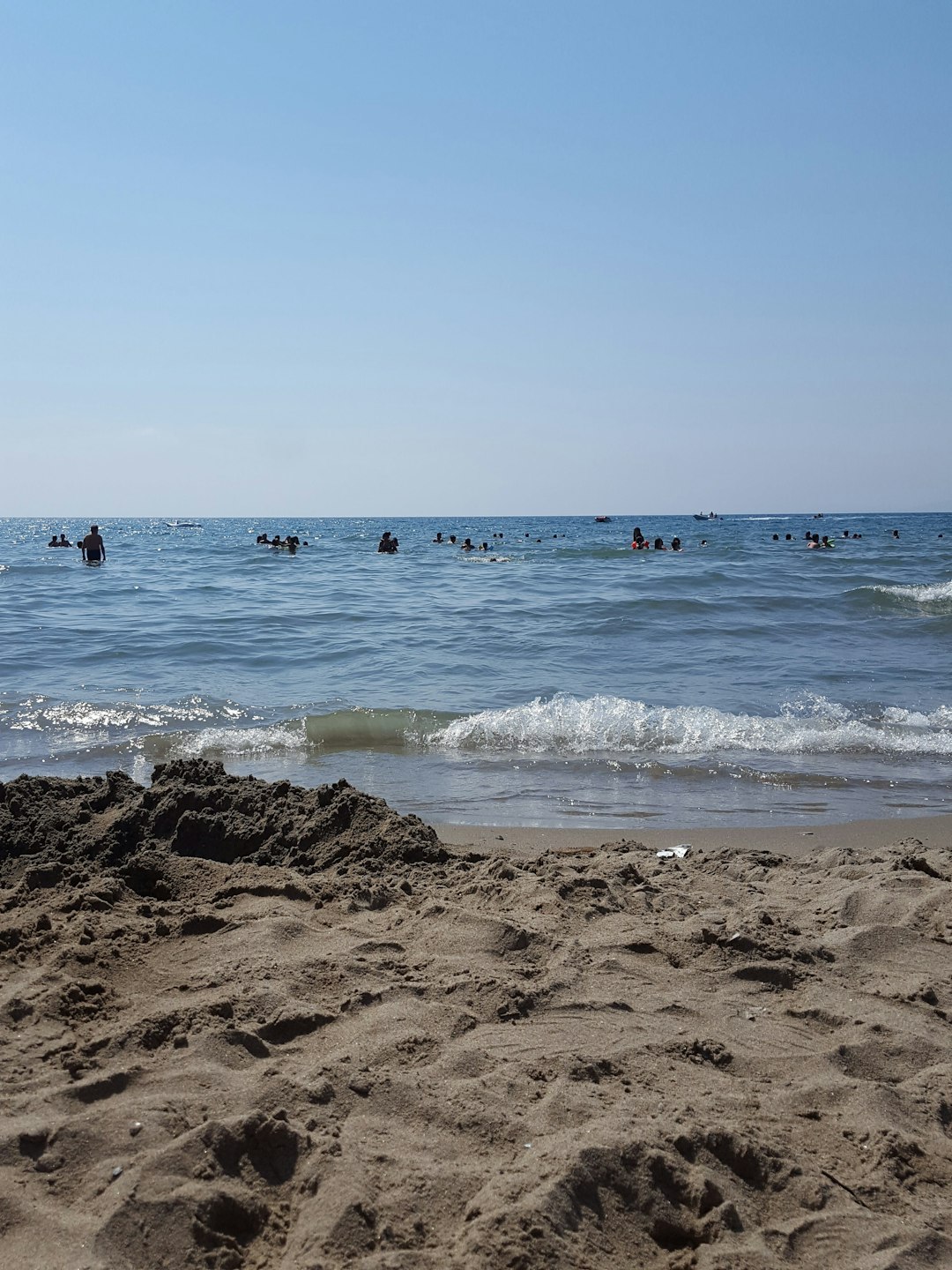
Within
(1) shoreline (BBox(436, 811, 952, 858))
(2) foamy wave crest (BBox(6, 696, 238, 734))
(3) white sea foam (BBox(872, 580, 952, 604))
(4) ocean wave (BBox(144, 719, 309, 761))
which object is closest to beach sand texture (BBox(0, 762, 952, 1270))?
(1) shoreline (BBox(436, 811, 952, 858))

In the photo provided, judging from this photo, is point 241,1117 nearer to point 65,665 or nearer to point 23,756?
point 23,756

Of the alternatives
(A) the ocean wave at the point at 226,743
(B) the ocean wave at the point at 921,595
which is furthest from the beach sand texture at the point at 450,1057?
(B) the ocean wave at the point at 921,595

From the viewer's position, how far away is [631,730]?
758 cm

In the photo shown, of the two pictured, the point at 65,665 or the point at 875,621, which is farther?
the point at 875,621

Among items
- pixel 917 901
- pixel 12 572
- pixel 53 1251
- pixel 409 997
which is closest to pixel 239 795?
pixel 409 997

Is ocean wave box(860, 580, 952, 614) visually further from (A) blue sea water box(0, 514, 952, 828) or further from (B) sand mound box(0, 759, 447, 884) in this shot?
(B) sand mound box(0, 759, 447, 884)

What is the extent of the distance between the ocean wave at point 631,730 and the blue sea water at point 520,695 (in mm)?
24

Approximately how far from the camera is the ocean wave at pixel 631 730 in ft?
23.8

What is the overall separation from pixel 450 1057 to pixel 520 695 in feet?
21.9

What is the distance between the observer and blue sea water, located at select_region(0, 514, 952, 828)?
637 centimetres

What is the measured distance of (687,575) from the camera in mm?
21109

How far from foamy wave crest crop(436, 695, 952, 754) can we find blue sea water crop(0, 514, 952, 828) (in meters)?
0.03

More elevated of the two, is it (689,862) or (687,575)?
(687,575)

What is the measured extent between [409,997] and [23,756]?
531 centimetres
